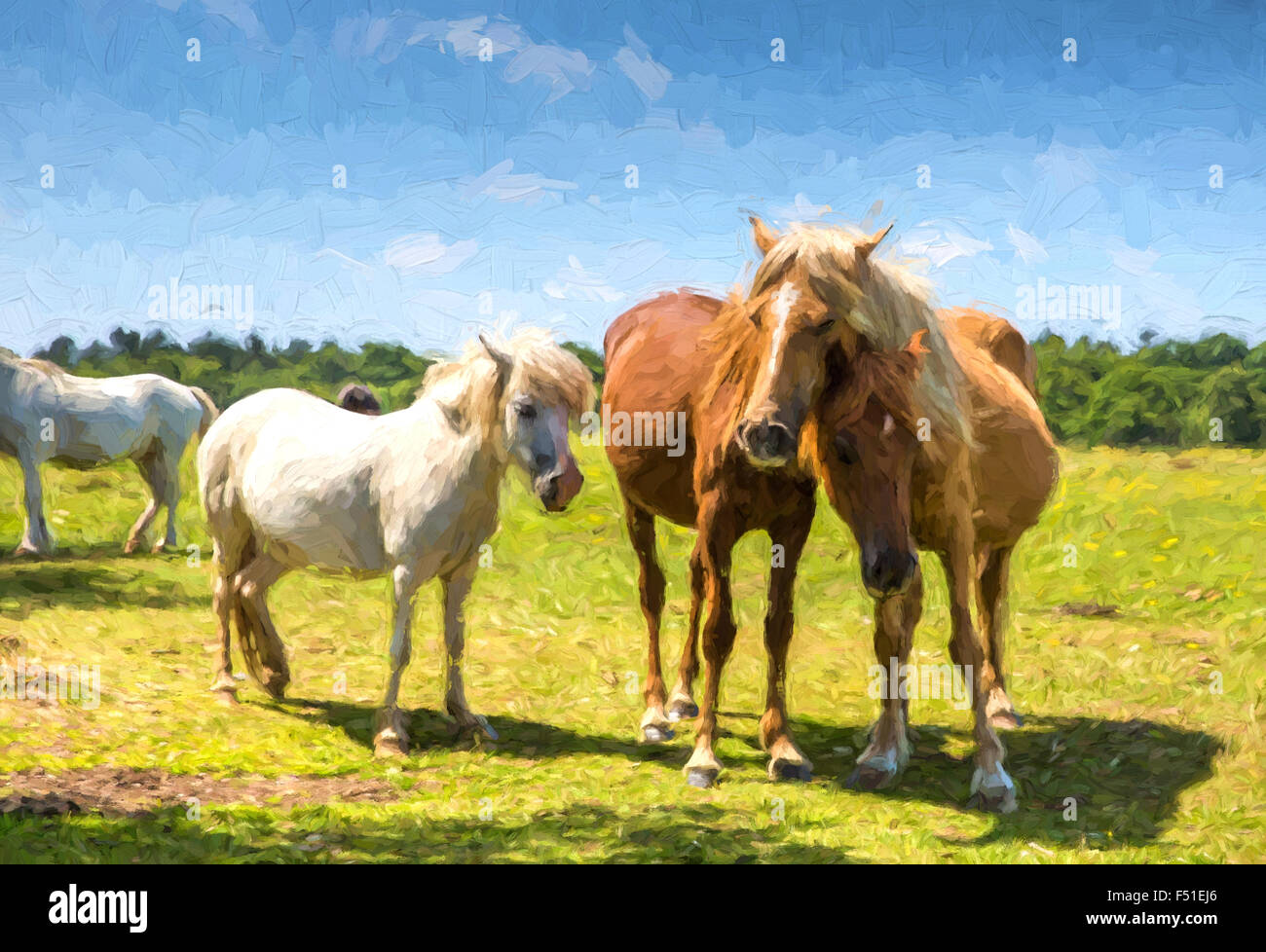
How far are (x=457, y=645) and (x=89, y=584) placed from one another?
4924 millimetres

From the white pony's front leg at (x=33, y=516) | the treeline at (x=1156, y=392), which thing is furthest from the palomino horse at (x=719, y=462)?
the white pony's front leg at (x=33, y=516)

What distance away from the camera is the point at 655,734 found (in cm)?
614

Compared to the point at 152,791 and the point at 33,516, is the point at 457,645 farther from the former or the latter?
the point at 33,516

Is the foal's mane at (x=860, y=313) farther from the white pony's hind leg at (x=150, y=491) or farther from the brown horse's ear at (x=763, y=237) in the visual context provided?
the white pony's hind leg at (x=150, y=491)

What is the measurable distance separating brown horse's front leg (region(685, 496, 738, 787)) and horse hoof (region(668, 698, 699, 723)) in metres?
0.94

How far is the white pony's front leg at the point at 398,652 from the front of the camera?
5.74 m

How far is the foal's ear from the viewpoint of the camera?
559 centimetres

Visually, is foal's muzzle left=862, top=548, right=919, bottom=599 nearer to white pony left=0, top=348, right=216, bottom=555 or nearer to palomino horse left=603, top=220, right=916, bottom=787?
palomino horse left=603, top=220, right=916, bottom=787

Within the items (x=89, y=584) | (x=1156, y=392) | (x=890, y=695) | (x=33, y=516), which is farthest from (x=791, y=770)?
(x=33, y=516)

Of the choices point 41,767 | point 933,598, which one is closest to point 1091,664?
point 933,598

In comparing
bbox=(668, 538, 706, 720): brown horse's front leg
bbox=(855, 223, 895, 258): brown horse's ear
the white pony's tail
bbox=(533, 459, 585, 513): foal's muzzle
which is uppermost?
bbox=(855, 223, 895, 258): brown horse's ear

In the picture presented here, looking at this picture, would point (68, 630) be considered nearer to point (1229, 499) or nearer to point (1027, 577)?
point (1027, 577)

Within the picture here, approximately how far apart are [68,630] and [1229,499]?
27.8 ft

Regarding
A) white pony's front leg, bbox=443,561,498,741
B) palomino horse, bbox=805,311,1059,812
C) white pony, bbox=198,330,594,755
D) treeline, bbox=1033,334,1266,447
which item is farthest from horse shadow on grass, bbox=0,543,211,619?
treeline, bbox=1033,334,1266,447
